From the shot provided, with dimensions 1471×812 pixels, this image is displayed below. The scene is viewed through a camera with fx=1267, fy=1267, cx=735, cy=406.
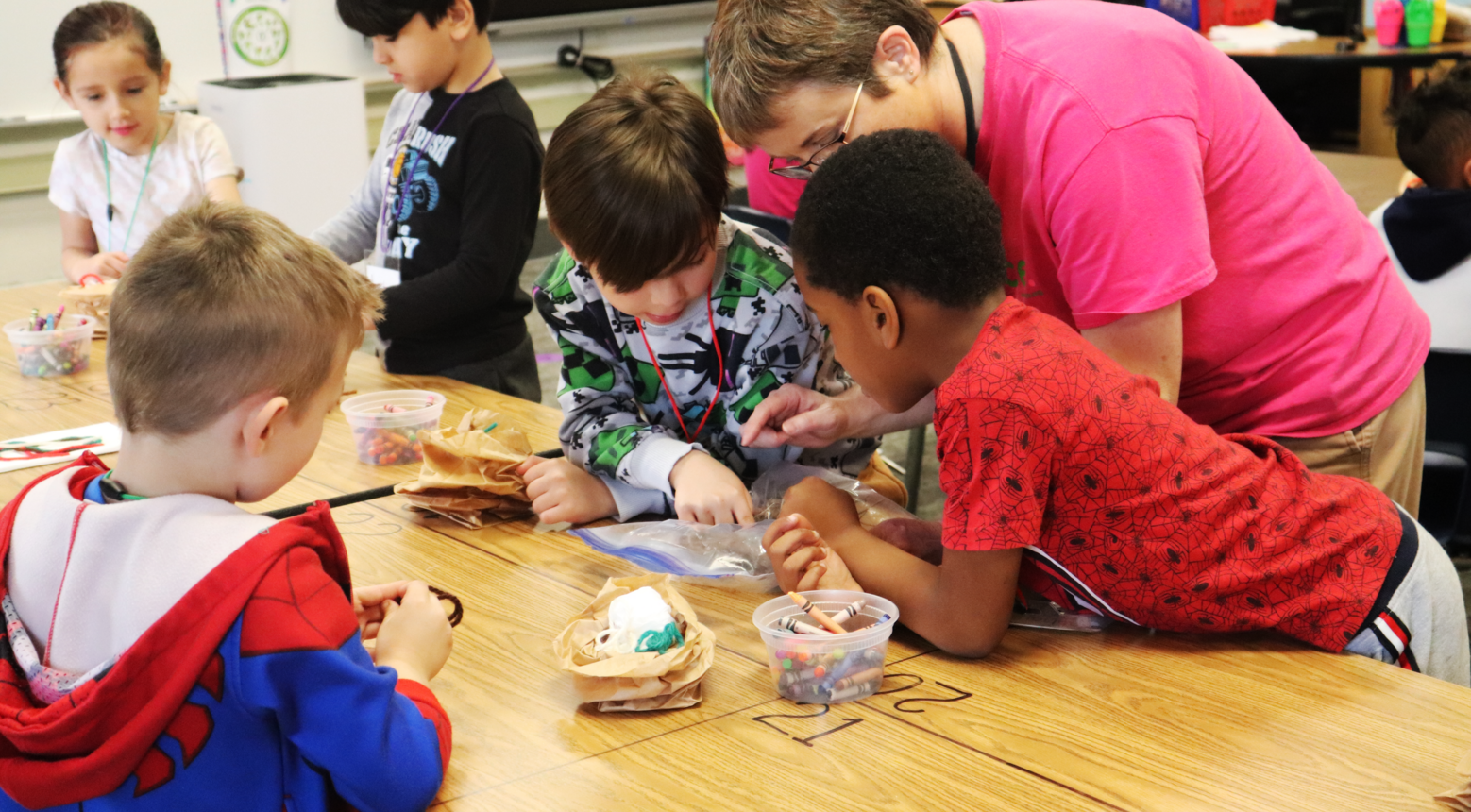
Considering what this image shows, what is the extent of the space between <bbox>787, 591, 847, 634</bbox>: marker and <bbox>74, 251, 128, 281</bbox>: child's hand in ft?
7.10

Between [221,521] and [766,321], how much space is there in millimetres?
826

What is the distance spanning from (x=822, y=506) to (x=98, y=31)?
2384 millimetres

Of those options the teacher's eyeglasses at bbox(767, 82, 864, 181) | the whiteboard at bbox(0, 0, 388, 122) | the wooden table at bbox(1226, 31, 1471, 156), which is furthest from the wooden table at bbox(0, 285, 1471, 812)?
the whiteboard at bbox(0, 0, 388, 122)

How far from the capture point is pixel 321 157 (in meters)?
4.55

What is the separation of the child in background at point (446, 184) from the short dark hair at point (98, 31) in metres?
0.87

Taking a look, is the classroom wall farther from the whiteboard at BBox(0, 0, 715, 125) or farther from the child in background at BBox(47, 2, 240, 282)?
the child in background at BBox(47, 2, 240, 282)

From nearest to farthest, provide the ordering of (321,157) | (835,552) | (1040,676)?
(1040,676) → (835,552) → (321,157)

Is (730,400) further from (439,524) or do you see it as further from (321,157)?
(321,157)

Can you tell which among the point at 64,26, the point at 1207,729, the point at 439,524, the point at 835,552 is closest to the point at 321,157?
the point at 64,26

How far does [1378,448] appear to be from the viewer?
1.42 meters

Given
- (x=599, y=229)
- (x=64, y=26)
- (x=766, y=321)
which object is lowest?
(x=766, y=321)

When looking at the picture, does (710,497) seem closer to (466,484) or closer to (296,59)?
(466,484)

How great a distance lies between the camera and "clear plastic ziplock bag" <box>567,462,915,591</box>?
137cm

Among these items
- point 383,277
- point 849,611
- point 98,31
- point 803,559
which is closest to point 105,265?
point 98,31
